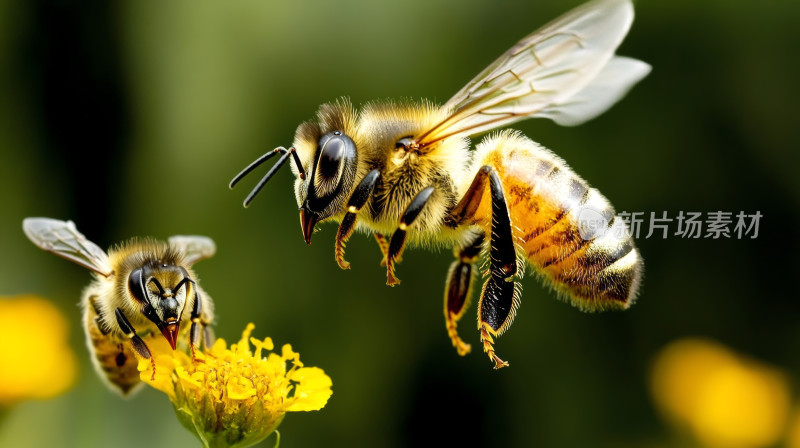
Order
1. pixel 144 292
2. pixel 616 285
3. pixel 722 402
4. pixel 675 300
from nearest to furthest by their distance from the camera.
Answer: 1. pixel 144 292
2. pixel 616 285
3. pixel 722 402
4. pixel 675 300

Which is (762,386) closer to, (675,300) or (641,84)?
(675,300)

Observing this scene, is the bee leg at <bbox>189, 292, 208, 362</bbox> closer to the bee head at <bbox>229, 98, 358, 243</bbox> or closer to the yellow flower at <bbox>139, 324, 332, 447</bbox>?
the yellow flower at <bbox>139, 324, 332, 447</bbox>

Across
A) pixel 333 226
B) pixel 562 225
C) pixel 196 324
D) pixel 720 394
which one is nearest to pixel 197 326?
pixel 196 324

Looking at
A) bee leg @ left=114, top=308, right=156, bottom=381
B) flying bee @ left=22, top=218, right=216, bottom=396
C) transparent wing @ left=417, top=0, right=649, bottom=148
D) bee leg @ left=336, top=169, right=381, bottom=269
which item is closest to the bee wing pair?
flying bee @ left=22, top=218, right=216, bottom=396

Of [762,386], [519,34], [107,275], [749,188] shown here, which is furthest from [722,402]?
[107,275]

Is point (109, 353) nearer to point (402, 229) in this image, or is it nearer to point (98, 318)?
point (98, 318)
